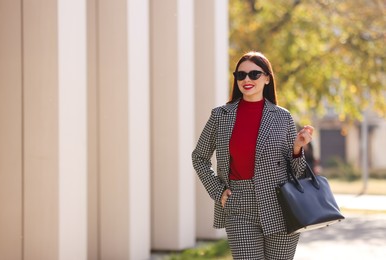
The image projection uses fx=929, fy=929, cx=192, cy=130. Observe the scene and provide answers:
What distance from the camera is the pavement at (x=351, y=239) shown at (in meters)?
11.9

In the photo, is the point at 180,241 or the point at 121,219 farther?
the point at 180,241

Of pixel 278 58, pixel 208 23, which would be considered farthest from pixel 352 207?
pixel 208 23

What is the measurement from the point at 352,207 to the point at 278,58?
13.2ft

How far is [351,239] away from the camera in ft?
47.0

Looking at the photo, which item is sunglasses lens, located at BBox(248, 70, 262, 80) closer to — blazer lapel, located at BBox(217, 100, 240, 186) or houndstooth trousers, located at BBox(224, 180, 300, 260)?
blazer lapel, located at BBox(217, 100, 240, 186)

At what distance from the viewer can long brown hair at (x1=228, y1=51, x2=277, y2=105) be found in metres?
5.94

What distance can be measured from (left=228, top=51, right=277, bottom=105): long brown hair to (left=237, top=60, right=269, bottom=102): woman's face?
0.03m

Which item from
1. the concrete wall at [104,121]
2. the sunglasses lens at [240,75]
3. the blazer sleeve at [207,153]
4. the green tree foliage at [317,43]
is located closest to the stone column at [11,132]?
the concrete wall at [104,121]

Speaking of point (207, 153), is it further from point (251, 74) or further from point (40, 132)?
point (40, 132)

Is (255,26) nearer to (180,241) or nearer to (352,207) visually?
(352,207)

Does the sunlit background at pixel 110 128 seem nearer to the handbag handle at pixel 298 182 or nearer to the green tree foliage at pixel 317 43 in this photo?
the handbag handle at pixel 298 182

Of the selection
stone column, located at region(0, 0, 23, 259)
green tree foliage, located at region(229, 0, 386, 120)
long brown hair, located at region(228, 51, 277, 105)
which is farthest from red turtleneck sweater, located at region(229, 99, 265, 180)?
green tree foliage, located at region(229, 0, 386, 120)

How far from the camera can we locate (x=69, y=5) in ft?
28.1

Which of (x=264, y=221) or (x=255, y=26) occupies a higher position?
(x=255, y=26)
